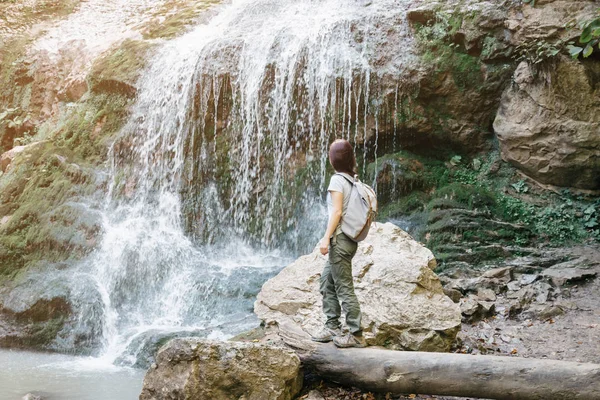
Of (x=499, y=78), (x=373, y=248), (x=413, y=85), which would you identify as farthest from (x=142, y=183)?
(x=499, y=78)

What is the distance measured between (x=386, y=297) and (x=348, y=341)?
111cm

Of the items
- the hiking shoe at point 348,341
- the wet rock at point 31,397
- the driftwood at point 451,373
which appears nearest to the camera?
the driftwood at point 451,373

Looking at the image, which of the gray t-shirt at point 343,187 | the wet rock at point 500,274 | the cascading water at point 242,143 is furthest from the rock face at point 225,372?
the cascading water at point 242,143

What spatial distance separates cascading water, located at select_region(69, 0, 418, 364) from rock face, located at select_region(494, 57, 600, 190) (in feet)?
7.04

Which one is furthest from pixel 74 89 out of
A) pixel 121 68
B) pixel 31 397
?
pixel 31 397

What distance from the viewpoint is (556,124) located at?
895 cm

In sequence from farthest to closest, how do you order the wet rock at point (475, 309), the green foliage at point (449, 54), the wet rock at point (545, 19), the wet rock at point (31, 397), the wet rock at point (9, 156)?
the wet rock at point (9, 156)
the green foliage at point (449, 54)
the wet rock at point (545, 19)
the wet rock at point (475, 309)
the wet rock at point (31, 397)

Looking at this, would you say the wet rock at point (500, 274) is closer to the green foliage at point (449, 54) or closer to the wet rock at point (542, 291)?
the wet rock at point (542, 291)

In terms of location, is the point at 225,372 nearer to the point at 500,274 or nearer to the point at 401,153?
the point at 500,274

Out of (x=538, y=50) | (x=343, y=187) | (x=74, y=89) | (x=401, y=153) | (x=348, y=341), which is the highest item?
(x=538, y=50)

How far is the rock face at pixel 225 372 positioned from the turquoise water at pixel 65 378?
6.16ft

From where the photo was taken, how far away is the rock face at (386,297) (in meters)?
4.95

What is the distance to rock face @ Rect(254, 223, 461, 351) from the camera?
4.95 meters

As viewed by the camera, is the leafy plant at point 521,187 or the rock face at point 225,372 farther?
the leafy plant at point 521,187
